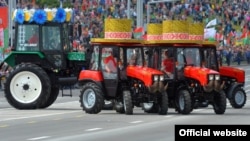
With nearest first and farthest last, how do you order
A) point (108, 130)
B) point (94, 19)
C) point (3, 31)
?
point (108, 130)
point (3, 31)
point (94, 19)

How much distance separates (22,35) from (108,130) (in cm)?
1054

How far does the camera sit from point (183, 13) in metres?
78.8

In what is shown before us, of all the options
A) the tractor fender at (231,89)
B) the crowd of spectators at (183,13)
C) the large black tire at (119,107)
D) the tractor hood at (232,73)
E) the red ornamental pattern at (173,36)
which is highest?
the crowd of spectators at (183,13)

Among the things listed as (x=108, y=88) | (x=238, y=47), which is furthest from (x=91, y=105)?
(x=238, y=47)

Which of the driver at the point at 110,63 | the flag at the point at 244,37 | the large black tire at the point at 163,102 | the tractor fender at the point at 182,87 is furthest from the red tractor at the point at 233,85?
the flag at the point at 244,37

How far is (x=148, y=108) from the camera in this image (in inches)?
1248

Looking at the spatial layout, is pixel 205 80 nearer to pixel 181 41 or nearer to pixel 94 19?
pixel 181 41

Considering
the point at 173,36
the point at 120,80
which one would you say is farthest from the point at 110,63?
the point at 173,36

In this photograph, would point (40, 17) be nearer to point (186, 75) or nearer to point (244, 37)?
point (186, 75)

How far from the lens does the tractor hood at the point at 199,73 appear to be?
31.0 metres

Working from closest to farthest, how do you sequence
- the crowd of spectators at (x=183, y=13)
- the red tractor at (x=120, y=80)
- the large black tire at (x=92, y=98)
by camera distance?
the red tractor at (x=120, y=80) → the large black tire at (x=92, y=98) → the crowd of spectators at (x=183, y=13)

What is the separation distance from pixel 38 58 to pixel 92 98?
4106 millimetres

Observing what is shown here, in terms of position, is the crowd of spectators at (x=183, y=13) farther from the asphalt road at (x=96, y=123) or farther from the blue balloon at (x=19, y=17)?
the asphalt road at (x=96, y=123)

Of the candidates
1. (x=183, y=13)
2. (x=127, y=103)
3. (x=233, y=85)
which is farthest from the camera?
(x=183, y=13)
